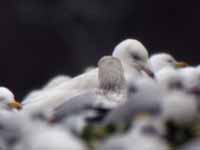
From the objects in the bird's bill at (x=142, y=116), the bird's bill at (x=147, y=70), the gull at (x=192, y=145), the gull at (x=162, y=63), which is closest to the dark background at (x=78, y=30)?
the gull at (x=162, y=63)

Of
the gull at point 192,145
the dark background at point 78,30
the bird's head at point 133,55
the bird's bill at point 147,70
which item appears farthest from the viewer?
the dark background at point 78,30

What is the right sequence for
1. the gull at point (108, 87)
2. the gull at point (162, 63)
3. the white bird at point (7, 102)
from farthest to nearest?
1. the gull at point (162, 63)
2. the white bird at point (7, 102)
3. the gull at point (108, 87)

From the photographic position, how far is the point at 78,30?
609 inches

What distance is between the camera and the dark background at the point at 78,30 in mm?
14772

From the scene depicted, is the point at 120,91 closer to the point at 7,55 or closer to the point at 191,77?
the point at 191,77

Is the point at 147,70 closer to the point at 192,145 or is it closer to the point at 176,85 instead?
the point at 176,85

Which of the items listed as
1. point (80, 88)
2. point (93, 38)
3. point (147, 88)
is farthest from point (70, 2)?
point (147, 88)

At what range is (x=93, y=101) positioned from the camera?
6168 millimetres

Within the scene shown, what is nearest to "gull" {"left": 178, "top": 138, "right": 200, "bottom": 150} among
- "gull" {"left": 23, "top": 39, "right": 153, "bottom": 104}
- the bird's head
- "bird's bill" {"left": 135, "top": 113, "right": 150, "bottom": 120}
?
"bird's bill" {"left": 135, "top": 113, "right": 150, "bottom": 120}

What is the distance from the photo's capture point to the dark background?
14772mm

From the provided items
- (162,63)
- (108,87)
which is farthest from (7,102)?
(162,63)

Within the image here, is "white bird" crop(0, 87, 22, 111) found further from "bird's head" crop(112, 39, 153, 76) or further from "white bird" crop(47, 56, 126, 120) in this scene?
"bird's head" crop(112, 39, 153, 76)

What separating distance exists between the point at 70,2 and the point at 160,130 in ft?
36.2

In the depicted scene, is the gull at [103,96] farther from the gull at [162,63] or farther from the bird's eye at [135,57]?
the gull at [162,63]
